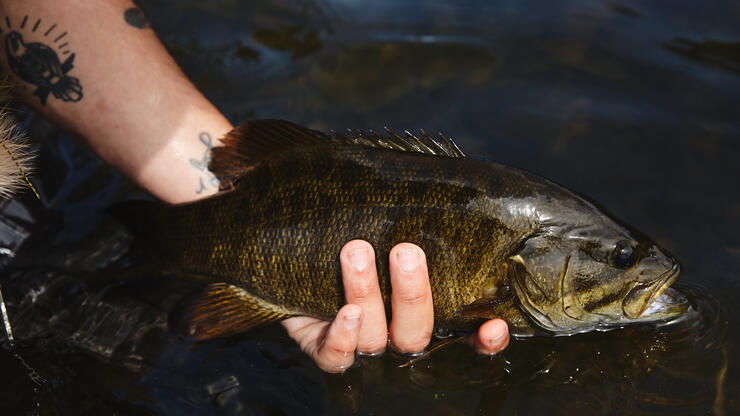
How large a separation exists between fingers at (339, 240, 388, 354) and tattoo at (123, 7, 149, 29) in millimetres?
2173

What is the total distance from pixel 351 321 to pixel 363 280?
0.63ft

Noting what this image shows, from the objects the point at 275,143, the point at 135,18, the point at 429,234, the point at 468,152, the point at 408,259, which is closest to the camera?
the point at 408,259

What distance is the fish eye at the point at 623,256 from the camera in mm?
2564

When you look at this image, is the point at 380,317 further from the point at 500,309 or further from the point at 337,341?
the point at 500,309

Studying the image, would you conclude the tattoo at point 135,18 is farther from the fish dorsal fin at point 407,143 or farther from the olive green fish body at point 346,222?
the fish dorsal fin at point 407,143

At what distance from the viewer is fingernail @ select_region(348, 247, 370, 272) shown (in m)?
2.56

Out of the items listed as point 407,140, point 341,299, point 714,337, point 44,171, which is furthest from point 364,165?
point 44,171

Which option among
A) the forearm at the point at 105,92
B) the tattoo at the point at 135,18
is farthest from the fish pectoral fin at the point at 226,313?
the tattoo at the point at 135,18

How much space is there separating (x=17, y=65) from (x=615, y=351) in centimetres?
372

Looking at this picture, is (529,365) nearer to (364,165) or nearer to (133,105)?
(364,165)

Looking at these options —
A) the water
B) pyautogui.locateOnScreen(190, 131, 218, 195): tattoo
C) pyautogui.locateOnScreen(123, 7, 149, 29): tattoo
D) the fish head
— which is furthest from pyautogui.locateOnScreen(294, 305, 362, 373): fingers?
pyautogui.locateOnScreen(123, 7, 149, 29): tattoo

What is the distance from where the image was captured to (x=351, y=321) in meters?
2.60

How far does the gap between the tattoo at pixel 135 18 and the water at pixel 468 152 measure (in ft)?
3.98

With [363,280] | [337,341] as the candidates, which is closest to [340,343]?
[337,341]
